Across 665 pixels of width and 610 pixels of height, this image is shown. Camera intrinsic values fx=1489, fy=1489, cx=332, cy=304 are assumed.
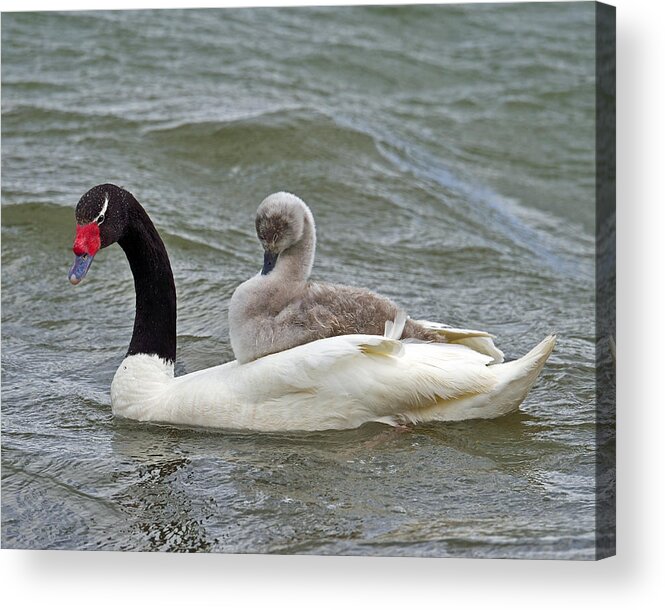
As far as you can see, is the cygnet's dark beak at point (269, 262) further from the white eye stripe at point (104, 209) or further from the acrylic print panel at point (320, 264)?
the white eye stripe at point (104, 209)

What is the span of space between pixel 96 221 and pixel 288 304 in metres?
0.87

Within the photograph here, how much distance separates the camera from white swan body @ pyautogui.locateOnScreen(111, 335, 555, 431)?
591cm

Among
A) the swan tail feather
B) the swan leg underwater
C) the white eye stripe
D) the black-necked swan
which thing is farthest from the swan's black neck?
the swan tail feather

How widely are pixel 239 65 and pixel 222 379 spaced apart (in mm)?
4503

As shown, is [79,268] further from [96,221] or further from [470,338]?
[470,338]

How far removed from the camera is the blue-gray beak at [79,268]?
19.7 feet

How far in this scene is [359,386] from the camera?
594 cm

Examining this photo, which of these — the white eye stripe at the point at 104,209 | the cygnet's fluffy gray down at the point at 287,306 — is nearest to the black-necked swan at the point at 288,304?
the cygnet's fluffy gray down at the point at 287,306

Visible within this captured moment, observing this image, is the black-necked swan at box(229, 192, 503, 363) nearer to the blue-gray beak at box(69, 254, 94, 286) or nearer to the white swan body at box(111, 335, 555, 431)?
the white swan body at box(111, 335, 555, 431)

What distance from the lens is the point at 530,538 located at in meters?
5.49

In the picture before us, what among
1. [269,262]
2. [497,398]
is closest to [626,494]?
[497,398]

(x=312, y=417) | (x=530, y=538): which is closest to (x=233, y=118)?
(x=312, y=417)

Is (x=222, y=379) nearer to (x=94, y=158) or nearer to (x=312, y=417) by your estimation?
(x=312, y=417)

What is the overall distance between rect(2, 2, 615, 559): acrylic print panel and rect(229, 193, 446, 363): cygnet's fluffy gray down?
0.14m
